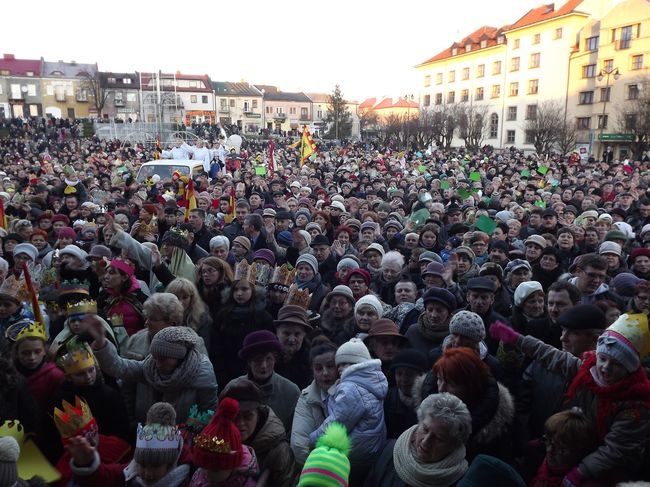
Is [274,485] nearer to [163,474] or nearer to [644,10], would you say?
[163,474]

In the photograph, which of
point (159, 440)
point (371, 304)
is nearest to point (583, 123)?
point (371, 304)

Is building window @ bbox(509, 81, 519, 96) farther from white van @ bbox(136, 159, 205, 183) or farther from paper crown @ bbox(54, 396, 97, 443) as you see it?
paper crown @ bbox(54, 396, 97, 443)

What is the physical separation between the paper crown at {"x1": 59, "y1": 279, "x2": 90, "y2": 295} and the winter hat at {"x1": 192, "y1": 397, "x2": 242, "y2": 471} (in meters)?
2.19

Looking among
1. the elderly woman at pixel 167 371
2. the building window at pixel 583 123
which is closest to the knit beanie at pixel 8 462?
the elderly woman at pixel 167 371

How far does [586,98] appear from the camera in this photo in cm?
4844

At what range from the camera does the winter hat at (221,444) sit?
2.34 m

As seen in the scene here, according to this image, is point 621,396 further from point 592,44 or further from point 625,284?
point 592,44

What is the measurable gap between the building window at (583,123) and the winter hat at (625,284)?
1970 inches

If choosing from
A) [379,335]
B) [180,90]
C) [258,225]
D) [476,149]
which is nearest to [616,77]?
[476,149]

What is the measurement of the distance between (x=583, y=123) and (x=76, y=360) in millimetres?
54758

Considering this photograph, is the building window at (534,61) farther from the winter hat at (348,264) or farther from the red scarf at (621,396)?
the red scarf at (621,396)

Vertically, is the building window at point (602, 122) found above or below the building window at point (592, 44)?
below

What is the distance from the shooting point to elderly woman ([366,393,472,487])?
2256 millimetres

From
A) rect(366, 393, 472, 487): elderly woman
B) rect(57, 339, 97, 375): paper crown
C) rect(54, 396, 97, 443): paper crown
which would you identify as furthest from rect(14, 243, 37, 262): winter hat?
rect(366, 393, 472, 487): elderly woman
